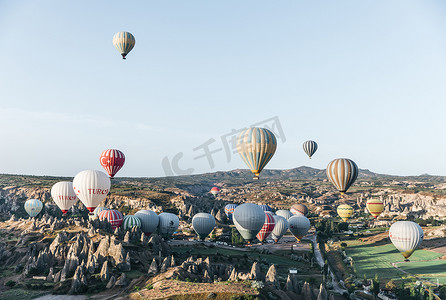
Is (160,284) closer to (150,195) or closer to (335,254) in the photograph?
(335,254)

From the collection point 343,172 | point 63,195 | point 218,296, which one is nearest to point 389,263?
point 343,172

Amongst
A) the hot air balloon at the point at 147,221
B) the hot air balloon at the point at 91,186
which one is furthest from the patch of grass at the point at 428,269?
the hot air balloon at the point at 91,186

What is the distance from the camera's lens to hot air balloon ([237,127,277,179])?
74.8 metres

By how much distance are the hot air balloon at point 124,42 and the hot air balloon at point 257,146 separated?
131ft

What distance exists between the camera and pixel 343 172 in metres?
90.4

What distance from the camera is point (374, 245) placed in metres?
127

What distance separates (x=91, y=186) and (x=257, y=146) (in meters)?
37.3

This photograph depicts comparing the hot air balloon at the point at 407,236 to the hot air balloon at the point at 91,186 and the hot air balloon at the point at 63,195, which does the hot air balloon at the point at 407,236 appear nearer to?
the hot air balloon at the point at 91,186

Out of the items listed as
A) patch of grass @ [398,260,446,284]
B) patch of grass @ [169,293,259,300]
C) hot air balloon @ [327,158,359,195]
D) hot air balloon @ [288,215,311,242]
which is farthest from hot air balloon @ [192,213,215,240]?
patch of grass @ [169,293,259,300]

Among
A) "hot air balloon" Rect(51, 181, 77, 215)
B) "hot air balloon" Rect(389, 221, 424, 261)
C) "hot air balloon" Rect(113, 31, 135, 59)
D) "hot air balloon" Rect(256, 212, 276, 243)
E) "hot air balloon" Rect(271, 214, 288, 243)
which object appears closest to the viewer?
"hot air balloon" Rect(389, 221, 424, 261)

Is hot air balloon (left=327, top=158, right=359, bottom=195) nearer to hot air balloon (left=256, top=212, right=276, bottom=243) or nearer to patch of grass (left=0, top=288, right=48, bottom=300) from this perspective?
hot air balloon (left=256, top=212, right=276, bottom=243)

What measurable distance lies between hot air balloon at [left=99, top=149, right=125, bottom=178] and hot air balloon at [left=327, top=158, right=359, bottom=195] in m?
56.6

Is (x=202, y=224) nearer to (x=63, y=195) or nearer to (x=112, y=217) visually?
(x=112, y=217)

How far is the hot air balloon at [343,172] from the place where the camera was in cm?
9038
